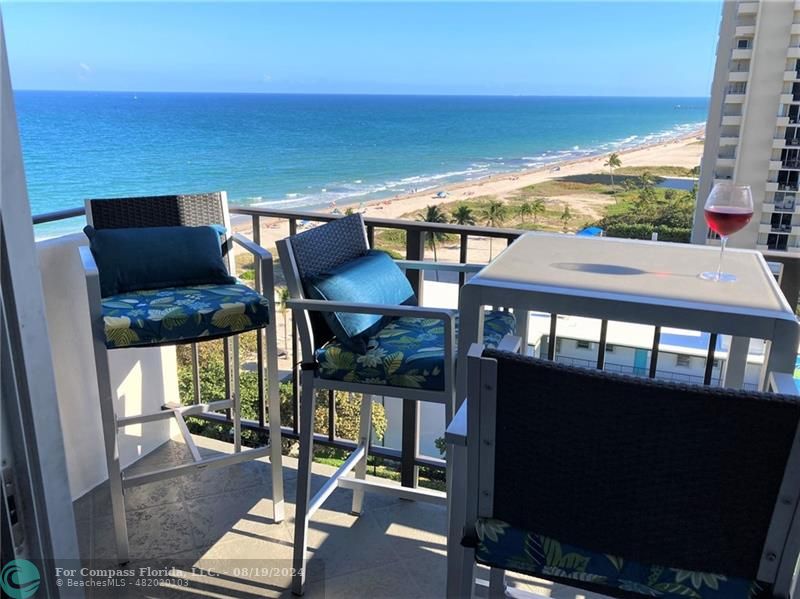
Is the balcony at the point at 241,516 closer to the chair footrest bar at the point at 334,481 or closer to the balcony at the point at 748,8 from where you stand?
the chair footrest bar at the point at 334,481

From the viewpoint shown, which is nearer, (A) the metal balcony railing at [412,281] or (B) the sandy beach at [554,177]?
(A) the metal balcony railing at [412,281]

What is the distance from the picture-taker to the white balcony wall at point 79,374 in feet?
7.92

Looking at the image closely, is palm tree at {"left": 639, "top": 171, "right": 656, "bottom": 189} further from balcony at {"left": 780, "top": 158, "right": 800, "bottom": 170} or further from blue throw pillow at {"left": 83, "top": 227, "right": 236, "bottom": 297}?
blue throw pillow at {"left": 83, "top": 227, "right": 236, "bottom": 297}

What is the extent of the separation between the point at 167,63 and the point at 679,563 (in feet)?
130

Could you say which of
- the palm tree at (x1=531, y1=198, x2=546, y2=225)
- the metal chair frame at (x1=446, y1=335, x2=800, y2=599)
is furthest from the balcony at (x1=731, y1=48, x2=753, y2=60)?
the metal chair frame at (x1=446, y1=335, x2=800, y2=599)

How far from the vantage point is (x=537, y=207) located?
87.2 feet

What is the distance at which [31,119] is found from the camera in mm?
34812

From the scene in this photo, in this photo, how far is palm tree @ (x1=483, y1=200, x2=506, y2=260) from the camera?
2606cm

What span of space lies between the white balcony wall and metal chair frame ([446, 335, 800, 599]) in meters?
1.79

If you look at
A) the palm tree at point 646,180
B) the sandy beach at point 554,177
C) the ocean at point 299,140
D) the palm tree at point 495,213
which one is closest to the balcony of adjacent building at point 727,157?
the sandy beach at point 554,177

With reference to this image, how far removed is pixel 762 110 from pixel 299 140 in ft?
85.8

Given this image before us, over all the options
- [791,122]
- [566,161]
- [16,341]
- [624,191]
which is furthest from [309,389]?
[566,161]

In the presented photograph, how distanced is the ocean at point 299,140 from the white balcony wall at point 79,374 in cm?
2375

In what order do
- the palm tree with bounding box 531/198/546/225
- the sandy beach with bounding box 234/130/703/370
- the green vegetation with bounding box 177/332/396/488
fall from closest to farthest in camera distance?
1. the green vegetation with bounding box 177/332/396/488
2. the sandy beach with bounding box 234/130/703/370
3. the palm tree with bounding box 531/198/546/225
